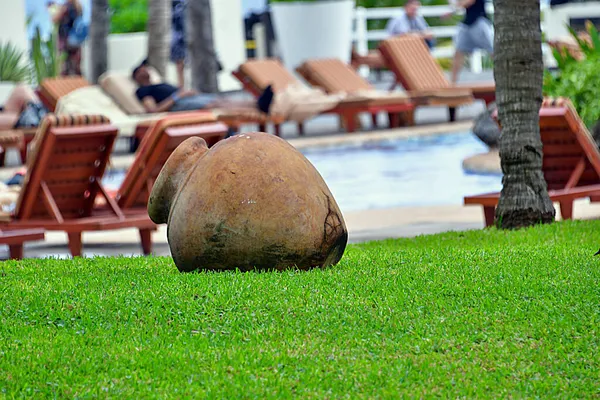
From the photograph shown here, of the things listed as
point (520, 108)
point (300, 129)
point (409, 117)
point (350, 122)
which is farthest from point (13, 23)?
point (520, 108)

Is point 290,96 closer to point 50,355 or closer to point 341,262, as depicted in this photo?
point 341,262

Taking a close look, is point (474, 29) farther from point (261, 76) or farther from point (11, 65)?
point (11, 65)

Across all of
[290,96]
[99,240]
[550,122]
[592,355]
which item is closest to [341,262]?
[592,355]

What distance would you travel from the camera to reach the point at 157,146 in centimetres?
1010

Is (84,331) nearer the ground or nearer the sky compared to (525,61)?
nearer the ground

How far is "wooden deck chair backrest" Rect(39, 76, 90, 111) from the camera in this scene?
1995 centimetres

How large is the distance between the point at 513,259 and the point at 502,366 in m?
2.24

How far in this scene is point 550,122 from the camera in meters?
10.2

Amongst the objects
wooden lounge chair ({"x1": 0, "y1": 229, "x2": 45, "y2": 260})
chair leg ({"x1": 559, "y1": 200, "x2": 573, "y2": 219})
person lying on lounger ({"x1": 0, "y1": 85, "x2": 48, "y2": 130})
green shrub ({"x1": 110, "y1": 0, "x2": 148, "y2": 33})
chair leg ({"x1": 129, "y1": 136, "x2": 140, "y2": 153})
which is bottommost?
green shrub ({"x1": 110, "y1": 0, "x2": 148, "y2": 33})

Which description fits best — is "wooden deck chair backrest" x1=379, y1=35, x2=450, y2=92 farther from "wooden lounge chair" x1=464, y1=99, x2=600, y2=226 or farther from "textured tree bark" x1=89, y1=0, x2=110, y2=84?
"wooden lounge chair" x1=464, y1=99, x2=600, y2=226

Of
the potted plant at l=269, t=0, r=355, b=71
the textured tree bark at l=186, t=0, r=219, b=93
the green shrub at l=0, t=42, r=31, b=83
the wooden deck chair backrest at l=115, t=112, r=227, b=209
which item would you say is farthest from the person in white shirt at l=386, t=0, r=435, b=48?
the wooden deck chair backrest at l=115, t=112, r=227, b=209

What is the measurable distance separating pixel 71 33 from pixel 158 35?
10.7 ft

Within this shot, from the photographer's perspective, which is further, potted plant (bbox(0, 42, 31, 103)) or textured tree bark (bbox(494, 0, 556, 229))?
potted plant (bbox(0, 42, 31, 103))

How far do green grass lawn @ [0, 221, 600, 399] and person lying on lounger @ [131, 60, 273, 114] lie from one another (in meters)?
12.3
